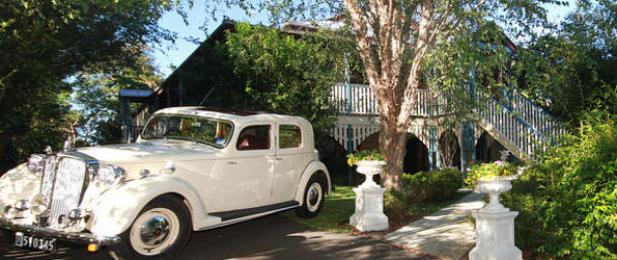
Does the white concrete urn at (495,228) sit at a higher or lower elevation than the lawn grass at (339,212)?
higher

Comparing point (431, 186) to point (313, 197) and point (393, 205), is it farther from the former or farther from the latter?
point (313, 197)

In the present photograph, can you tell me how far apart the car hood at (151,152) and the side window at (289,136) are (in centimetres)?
138

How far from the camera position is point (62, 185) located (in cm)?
533

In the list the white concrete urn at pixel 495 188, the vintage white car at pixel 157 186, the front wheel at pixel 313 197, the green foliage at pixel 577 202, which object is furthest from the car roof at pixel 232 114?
the green foliage at pixel 577 202

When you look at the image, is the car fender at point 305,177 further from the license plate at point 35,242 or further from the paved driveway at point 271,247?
the license plate at point 35,242

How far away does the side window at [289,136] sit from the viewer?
7659 mm

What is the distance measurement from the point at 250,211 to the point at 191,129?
140cm

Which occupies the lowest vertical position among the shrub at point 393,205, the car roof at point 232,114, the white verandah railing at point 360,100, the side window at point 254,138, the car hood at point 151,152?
the shrub at point 393,205

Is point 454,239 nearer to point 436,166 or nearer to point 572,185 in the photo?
point 572,185

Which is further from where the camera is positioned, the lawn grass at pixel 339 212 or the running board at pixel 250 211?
the lawn grass at pixel 339 212

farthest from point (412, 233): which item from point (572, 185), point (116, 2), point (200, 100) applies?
point (200, 100)

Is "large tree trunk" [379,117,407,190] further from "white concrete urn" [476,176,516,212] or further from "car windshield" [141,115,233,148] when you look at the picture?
"white concrete urn" [476,176,516,212]

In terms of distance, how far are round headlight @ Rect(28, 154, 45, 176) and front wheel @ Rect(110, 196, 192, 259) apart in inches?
54.3

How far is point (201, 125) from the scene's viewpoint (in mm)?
7020
